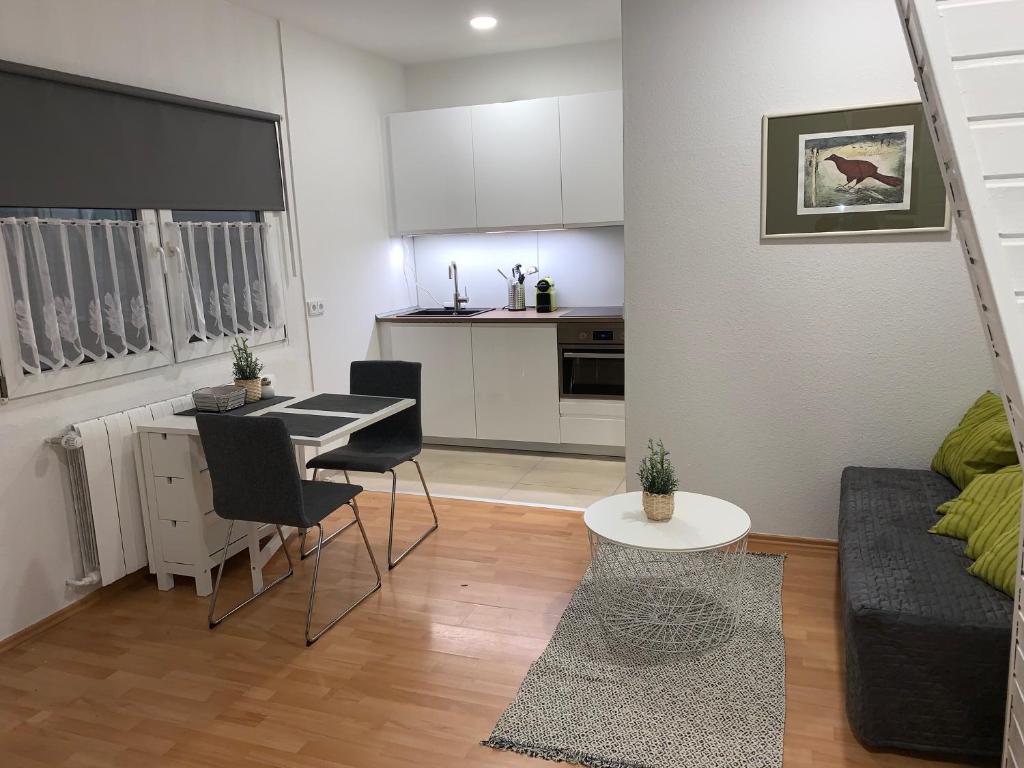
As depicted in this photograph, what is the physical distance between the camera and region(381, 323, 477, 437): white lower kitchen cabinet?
5.27 metres

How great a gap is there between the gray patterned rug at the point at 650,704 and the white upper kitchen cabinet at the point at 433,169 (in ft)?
10.7

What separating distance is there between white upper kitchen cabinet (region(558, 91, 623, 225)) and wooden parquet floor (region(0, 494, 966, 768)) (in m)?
2.29

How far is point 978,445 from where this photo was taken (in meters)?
2.81

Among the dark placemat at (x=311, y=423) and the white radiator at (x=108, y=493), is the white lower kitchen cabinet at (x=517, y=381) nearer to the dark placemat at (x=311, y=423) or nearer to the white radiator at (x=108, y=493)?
the dark placemat at (x=311, y=423)

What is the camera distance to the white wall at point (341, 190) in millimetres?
4582

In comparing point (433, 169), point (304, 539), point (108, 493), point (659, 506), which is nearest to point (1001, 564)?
point (659, 506)

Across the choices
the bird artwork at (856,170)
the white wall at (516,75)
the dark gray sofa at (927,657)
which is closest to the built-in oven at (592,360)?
the white wall at (516,75)

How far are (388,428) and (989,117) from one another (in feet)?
10.4

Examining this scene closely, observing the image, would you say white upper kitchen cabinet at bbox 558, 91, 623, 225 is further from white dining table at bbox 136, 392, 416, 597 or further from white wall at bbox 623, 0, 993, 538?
white dining table at bbox 136, 392, 416, 597

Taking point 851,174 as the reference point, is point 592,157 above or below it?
above

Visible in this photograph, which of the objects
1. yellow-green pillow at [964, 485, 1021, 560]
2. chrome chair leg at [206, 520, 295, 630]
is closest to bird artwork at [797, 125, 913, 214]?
yellow-green pillow at [964, 485, 1021, 560]

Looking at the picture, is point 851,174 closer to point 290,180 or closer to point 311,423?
point 311,423

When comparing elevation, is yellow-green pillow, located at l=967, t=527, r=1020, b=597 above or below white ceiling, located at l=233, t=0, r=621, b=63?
below

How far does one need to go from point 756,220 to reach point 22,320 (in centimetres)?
298
